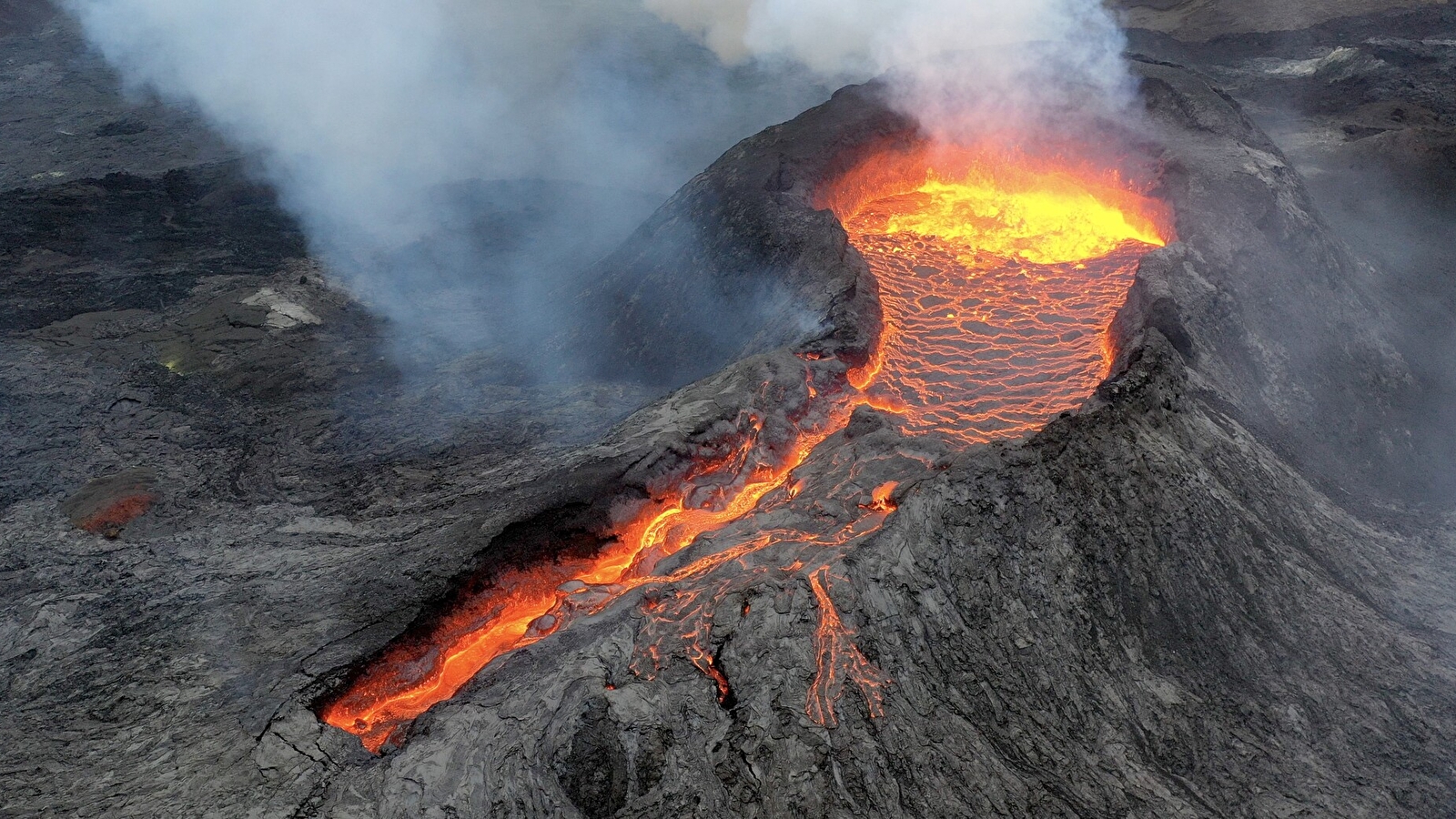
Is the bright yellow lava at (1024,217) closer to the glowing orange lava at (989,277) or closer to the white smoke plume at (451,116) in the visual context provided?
the glowing orange lava at (989,277)

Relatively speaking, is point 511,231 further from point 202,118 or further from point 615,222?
point 202,118

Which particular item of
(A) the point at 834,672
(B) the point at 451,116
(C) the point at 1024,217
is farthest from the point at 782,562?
(B) the point at 451,116

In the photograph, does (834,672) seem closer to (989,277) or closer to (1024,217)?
(989,277)

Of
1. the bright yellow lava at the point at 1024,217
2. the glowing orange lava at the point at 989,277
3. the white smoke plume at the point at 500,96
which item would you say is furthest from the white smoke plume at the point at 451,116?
the bright yellow lava at the point at 1024,217

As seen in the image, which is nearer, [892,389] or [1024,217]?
[892,389]

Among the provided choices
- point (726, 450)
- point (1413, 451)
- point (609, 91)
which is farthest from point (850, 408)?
point (609, 91)
